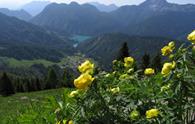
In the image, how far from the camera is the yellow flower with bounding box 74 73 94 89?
3.85 metres

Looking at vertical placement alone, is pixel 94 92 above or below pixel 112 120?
above

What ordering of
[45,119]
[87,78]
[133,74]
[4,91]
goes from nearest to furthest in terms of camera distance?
[87,78] < [133,74] < [45,119] < [4,91]

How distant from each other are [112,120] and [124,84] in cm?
58

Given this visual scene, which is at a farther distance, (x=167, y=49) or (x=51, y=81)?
(x=51, y=81)

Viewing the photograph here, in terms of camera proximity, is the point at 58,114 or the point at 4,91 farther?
the point at 4,91

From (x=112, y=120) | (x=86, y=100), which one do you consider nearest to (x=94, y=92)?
(x=86, y=100)

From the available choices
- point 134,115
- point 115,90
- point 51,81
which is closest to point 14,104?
point 115,90

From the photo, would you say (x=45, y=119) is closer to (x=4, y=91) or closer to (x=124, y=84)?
(x=124, y=84)

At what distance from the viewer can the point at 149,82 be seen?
457 cm

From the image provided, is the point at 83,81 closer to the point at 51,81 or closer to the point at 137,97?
the point at 137,97

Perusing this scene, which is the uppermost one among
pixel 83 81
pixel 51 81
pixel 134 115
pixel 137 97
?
pixel 83 81

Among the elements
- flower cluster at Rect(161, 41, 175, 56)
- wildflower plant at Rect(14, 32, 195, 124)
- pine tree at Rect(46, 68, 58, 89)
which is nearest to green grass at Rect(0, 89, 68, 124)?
wildflower plant at Rect(14, 32, 195, 124)

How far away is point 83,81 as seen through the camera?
3.85 meters

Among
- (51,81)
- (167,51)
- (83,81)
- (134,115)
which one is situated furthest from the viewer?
(51,81)
